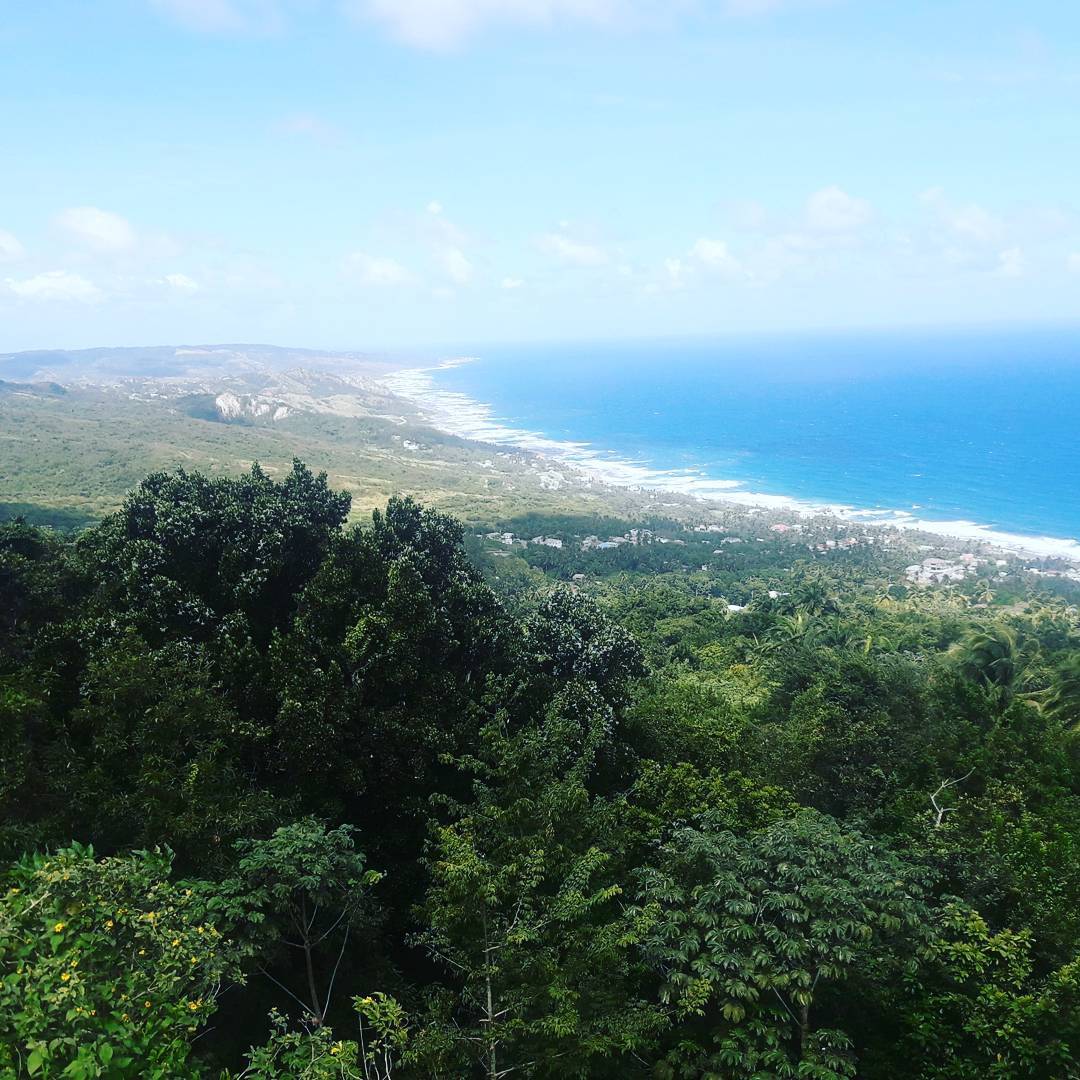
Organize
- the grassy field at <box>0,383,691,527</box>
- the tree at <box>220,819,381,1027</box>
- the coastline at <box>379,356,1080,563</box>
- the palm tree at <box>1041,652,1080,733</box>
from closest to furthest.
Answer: the tree at <box>220,819,381,1027</box>
the palm tree at <box>1041,652,1080,733</box>
the coastline at <box>379,356,1080,563</box>
the grassy field at <box>0,383,691,527</box>

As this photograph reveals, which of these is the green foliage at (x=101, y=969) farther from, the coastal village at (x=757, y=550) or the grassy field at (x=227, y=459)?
the grassy field at (x=227, y=459)

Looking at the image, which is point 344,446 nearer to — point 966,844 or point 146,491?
point 146,491

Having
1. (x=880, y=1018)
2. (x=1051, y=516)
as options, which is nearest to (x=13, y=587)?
(x=880, y=1018)

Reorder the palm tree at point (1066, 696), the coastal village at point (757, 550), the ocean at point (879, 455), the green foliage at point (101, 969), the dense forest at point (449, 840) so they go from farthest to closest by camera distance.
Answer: the ocean at point (879, 455), the coastal village at point (757, 550), the palm tree at point (1066, 696), the dense forest at point (449, 840), the green foliage at point (101, 969)

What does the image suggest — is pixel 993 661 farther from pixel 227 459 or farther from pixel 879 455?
pixel 879 455

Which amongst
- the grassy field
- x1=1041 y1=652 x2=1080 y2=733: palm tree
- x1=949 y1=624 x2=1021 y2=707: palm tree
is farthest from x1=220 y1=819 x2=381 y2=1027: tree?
the grassy field

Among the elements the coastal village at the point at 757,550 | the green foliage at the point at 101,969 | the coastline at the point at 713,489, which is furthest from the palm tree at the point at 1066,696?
the coastline at the point at 713,489

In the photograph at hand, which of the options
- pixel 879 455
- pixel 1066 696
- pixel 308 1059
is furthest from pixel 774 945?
pixel 879 455

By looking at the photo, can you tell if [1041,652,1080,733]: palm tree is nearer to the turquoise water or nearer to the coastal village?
the coastal village
